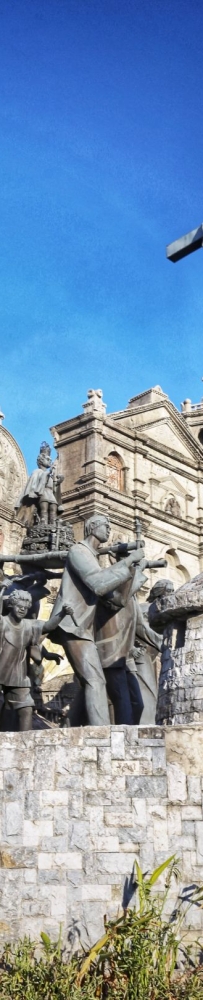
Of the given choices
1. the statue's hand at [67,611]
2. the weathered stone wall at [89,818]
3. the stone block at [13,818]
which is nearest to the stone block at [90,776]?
the weathered stone wall at [89,818]

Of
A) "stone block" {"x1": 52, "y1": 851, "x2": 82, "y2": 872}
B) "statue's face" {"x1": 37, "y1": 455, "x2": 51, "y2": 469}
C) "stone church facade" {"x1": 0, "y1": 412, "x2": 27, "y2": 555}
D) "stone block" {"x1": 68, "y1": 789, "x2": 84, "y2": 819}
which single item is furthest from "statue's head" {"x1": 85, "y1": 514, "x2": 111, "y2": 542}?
"stone church facade" {"x1": 0, "y1": 412, "x2": 27, "y2": 555}

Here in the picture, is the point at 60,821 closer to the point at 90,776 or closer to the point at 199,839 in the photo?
the point at 90,776

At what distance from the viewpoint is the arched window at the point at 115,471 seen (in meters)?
45.9

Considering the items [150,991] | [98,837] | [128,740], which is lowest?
[150,991]

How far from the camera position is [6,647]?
1311cm

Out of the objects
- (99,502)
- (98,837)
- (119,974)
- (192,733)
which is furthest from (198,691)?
(99,502)

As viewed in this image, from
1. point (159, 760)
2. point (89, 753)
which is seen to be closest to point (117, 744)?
point (89, 753)

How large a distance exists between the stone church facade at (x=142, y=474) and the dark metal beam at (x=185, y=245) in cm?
3105

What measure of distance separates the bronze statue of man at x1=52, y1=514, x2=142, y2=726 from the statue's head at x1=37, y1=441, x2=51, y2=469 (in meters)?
15.8

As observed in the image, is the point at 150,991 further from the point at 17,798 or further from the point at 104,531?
the point at 104,531

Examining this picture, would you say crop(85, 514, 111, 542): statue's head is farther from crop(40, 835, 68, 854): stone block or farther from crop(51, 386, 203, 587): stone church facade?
crop(51, 386, 203, 587): stone church facade

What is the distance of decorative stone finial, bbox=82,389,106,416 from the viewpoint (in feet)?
149

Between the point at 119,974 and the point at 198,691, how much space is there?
9.93 feet

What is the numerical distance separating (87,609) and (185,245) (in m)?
3.93
